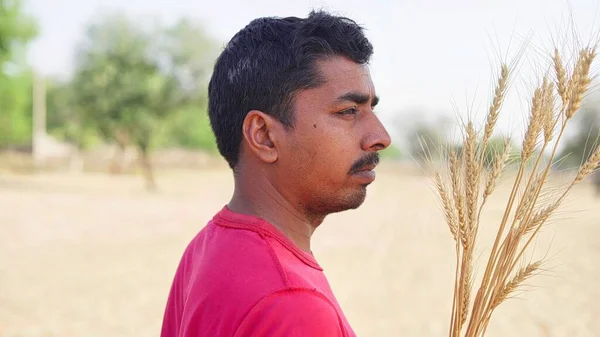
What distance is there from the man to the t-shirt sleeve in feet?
0.51

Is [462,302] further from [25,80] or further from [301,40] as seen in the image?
[25,80]

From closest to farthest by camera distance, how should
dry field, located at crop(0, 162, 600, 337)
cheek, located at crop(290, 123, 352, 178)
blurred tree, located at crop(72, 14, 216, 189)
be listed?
cheek, located at crop(290, 123, 352, 178) < dry field, located at crop(0, 162, 600, 337) < blurred tree, located at crop(72, 14, 216, 189)

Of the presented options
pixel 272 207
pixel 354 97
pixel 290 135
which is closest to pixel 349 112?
pixel 354 97

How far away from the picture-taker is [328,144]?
1.47 m

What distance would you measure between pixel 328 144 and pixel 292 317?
0.48m

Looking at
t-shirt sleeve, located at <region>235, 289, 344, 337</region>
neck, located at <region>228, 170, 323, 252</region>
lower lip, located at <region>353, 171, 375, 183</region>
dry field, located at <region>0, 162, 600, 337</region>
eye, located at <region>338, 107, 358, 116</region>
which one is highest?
eye, located at <region>338, 107, 358, 116</region>

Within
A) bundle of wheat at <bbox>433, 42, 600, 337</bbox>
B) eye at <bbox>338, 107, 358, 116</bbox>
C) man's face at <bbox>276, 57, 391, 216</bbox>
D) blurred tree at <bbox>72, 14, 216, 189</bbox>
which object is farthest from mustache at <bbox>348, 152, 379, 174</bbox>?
blurred tree at <bbox>72, 14, 216, 189</bbox>

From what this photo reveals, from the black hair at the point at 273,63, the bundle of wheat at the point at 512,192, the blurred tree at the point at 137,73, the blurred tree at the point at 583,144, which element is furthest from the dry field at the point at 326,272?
the blurred tree at the point at 137,73

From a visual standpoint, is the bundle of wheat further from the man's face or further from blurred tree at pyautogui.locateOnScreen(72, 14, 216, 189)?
blurred tree at pyautogui.locateOnScreen(72, 14, 216, 189)

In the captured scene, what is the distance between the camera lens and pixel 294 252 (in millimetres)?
1394

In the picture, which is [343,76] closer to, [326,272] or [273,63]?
[273,63]

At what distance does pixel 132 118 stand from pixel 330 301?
1127 inches

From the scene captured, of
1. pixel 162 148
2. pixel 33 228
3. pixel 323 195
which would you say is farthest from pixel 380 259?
pixel 162 148

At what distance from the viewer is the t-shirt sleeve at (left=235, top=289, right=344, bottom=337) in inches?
44.4
